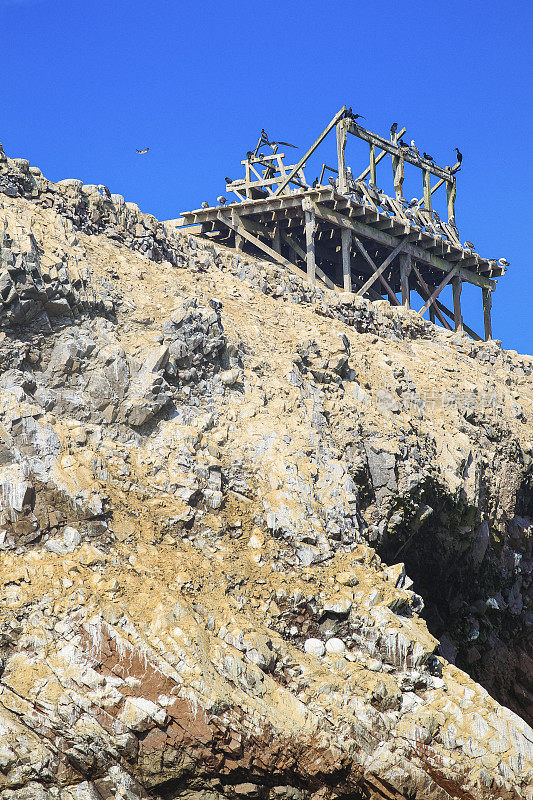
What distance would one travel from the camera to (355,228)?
33156 millimetres

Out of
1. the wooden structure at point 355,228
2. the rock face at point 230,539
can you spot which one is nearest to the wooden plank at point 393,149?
the wooden structure at point 355,228

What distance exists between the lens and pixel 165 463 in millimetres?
17625

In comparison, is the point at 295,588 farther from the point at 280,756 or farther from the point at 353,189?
the point at 353,189

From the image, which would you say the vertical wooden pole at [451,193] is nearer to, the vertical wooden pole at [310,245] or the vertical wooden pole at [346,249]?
the vertical wooden pole at [346,249]

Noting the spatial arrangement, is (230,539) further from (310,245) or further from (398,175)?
(398,175)

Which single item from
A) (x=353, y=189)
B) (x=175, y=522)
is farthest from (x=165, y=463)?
(x=353, y=189)

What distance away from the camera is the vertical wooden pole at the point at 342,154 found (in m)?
32.5

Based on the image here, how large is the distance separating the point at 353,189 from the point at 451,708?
21819 millimetres

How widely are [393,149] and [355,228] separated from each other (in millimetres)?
5463

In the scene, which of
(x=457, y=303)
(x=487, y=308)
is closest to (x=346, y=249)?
(x=457, y=303)

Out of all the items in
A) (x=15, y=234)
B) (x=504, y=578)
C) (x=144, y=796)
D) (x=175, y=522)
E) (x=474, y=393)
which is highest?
(x=474, y=393)

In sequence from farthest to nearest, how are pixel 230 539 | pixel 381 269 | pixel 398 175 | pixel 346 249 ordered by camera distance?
pixel 398 175 → pixel 381 269 → pixel 346 249 → pixel 230 539

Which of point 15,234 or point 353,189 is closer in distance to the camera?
point 15,234

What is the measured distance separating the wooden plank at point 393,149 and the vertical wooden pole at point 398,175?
0.30 metres
